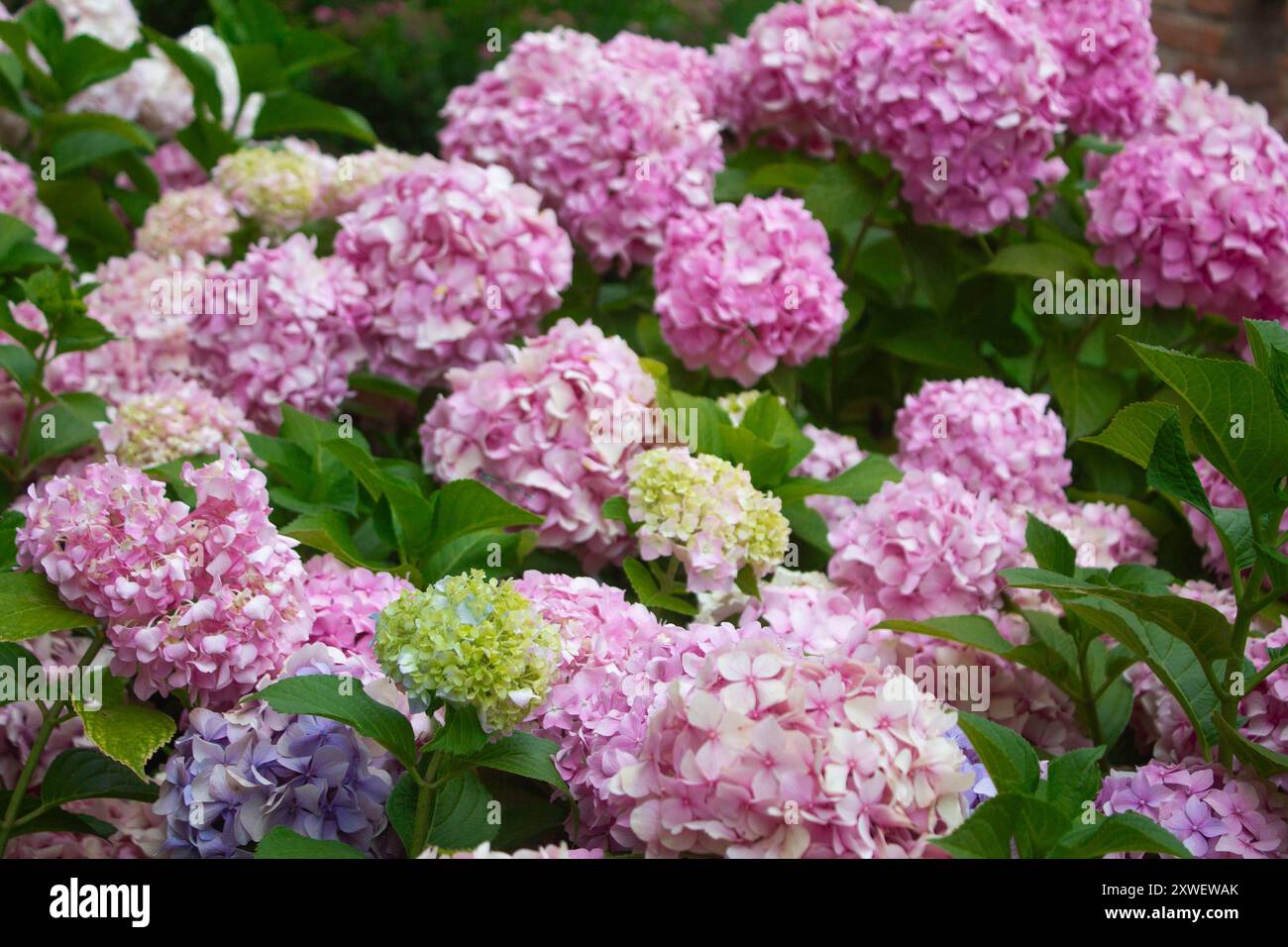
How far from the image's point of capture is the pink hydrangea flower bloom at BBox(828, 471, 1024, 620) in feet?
4.69

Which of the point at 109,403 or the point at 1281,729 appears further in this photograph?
the point at 109,403

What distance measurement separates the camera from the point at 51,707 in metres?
1.24

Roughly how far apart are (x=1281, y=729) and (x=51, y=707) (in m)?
1.12

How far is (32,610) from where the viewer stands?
1.14 m

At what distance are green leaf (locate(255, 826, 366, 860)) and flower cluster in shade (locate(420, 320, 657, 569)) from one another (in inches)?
22.1

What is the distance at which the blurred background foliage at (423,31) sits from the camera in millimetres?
6441

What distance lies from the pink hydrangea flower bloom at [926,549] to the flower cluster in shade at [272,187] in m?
1.07

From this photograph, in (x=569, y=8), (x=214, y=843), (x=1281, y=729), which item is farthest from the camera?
(x=569, y=8)

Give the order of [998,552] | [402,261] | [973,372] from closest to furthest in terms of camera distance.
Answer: [998,552] → [402,261] → [973,372]

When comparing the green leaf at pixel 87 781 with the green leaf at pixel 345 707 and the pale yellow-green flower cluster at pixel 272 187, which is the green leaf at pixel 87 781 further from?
the pale yellow-green flower cluster at pixel 272 187

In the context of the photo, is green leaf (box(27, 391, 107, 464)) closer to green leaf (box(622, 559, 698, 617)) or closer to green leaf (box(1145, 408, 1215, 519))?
green leaf (box(622, 559, 698, 617))

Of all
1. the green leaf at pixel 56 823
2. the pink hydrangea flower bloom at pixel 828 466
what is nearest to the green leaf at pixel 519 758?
the green leaf at pixel 56 823
